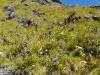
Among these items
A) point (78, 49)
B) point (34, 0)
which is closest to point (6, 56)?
point (78, 49)

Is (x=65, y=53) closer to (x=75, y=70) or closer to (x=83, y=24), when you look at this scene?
(x=75, y=70)

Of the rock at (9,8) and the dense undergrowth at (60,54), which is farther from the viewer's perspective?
the rock at (9,8)

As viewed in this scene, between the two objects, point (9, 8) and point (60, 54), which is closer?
point (60, 54)

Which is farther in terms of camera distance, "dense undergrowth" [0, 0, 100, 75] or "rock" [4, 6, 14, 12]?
"rock" [4, 6, 14, 12]

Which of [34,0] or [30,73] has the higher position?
[30,73]

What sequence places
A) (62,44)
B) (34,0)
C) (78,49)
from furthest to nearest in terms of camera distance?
(34,0)
(62,44)
(78,49)

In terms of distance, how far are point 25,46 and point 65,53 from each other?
7.70 ft

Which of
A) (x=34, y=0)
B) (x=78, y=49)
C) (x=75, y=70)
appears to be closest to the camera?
(x=75, y=70)

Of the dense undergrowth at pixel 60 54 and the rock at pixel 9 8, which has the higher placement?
the dense undergrowth at pixel 60 54

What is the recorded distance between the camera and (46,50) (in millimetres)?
11992

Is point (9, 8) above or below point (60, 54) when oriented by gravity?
below

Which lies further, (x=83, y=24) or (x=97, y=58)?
(x=83, y=24)

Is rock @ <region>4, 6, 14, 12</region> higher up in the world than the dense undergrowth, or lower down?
lower down

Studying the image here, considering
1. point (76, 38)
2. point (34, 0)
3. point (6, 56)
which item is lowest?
point (34, 0)
